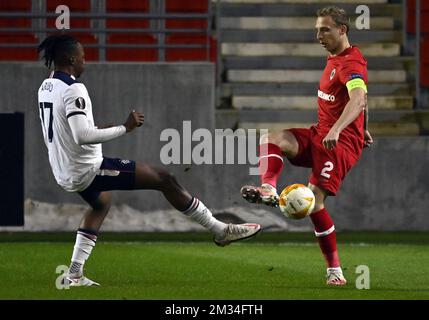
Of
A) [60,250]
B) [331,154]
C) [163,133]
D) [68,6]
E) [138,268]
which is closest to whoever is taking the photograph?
[331,154]

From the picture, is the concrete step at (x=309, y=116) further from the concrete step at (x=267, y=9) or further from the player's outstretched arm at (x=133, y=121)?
the player's outstretched arm at (x=133, y=121)

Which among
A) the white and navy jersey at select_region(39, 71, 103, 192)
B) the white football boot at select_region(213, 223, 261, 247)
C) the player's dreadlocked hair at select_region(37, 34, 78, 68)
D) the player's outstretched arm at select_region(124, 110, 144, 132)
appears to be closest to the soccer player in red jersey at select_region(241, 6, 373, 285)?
the white football boot at select_region(213, 223, 261, 247)

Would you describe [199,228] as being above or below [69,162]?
below

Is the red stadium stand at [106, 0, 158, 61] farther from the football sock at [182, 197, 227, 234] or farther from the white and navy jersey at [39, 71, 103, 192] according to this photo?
the white and navy jersey at [39, 71, 103, 192]

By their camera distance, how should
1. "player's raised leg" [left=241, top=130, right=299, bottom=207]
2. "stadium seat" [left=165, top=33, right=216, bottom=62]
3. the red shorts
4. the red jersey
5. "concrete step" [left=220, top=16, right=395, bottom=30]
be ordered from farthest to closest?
"concrete step" [left=220, top=16, right=395, bottom=30] < "stadium seat" [left=165, top=33, right=216, bottom=62] < the red shorts < the red jersey < "player's raised leg" [left=241, top=130, right=299, bottom=207]

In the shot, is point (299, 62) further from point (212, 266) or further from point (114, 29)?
point (212, 266)

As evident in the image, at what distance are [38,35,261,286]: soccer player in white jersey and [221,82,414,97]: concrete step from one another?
284 inches

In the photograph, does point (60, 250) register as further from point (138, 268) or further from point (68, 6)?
point (68, 6)

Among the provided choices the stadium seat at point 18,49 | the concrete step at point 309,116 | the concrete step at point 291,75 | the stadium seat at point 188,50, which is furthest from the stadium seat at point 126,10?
the concrete step at point 309,116

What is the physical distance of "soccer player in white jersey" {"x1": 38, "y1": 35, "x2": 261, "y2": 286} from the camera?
839cm

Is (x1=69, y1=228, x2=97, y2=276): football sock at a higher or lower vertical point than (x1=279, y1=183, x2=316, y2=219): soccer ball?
lower

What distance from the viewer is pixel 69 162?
8.53 meters

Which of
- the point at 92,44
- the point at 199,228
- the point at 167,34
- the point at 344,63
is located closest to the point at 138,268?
the point at 344,63

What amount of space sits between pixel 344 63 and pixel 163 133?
5983mm
